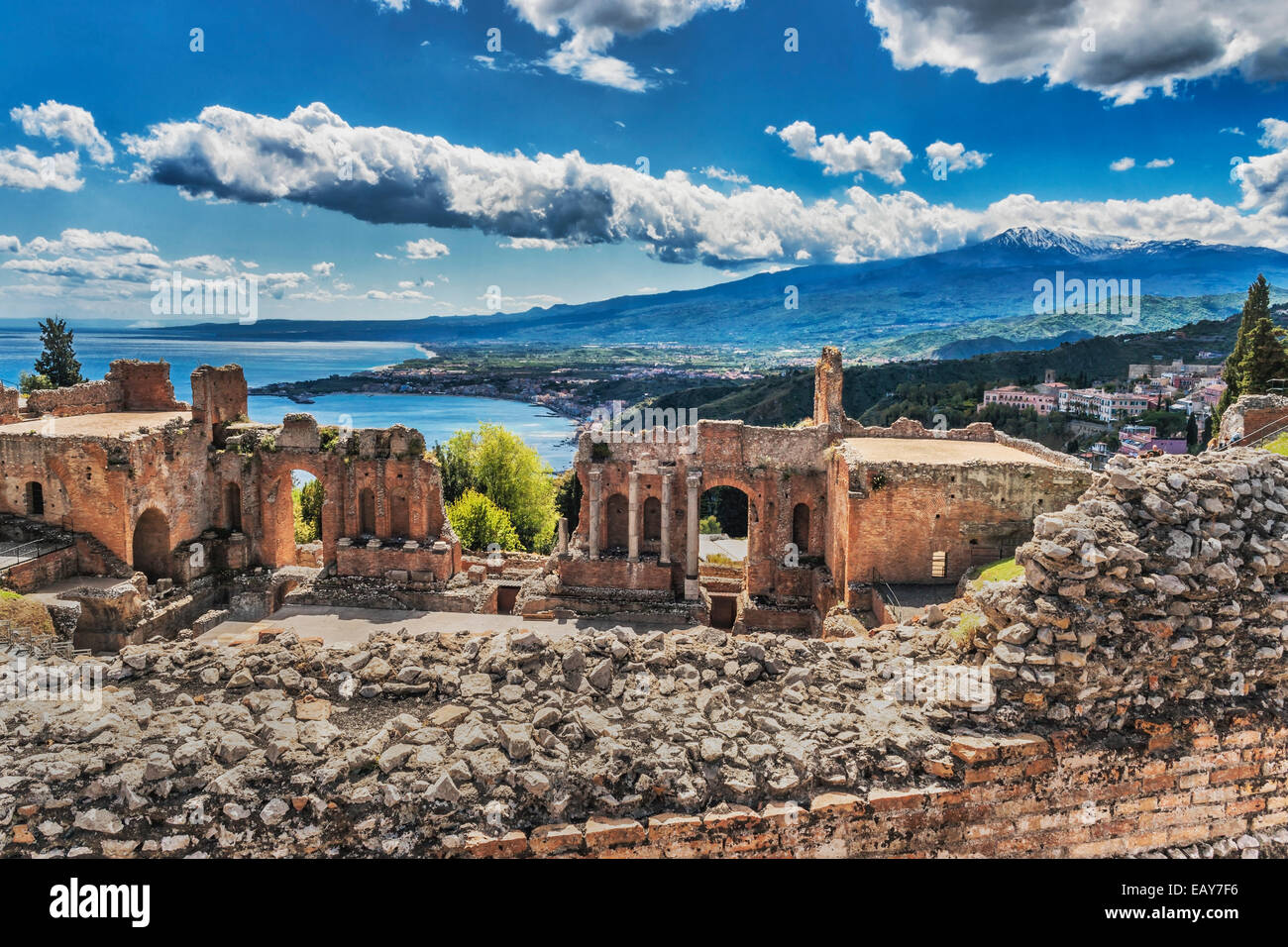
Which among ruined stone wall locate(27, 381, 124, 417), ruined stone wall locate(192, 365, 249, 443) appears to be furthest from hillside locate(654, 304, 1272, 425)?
ruined stone wall locate(27, 381, 124, 417)

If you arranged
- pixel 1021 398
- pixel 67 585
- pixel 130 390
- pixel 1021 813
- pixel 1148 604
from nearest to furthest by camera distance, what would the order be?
pixel 1021 813
pixel 1148 604
pixel 67 585
pixel 130 390
pixel 1021 398

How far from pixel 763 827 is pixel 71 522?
927 inches

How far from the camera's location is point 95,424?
81.3ft

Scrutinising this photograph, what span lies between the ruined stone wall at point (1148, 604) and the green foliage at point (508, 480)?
34402mm

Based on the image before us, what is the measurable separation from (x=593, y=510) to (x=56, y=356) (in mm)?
38278

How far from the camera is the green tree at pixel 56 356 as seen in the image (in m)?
44.4

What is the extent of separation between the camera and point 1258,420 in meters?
22.4

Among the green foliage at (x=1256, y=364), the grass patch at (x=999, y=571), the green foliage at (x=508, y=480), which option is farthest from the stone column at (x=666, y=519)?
the green foliage at (x=1256, y=364)

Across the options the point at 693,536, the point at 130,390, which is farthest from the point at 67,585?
the point at 693,536

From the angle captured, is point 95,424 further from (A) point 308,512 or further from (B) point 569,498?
(B) point 569,498

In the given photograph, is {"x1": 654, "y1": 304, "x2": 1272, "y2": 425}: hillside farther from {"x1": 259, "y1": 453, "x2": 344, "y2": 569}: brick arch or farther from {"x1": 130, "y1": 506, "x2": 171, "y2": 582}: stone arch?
{"x1": 130, "y1": 506, "x2": 171, "y2": 582}: stone arch

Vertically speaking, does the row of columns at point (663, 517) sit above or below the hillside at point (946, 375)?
below

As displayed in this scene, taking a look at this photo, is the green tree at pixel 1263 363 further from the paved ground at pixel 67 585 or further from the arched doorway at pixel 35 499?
the arched doorway at pixel 35 499
